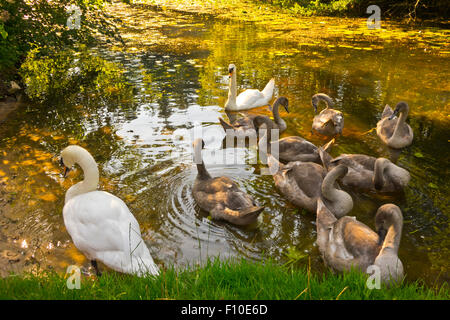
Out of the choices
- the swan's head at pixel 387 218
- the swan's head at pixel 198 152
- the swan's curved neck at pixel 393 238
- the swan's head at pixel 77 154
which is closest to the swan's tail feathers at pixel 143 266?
the swan's head at pixel 77 154

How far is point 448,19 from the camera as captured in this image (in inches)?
812

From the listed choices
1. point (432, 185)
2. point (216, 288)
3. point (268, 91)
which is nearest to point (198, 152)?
point (216, 288)

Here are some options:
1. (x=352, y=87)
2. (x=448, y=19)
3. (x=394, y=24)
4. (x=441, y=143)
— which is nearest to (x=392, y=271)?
(x=441, y=143)

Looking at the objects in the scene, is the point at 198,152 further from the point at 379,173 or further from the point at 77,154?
the point at 379,173

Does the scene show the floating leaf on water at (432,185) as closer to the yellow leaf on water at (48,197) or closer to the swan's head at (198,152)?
the swan's head at (198,152)

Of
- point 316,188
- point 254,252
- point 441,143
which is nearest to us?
point 254,252

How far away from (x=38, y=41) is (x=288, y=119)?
680cm

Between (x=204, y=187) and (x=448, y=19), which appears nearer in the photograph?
(x=204, y=187)

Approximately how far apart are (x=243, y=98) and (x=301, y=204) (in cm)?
469

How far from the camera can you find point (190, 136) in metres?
8.33

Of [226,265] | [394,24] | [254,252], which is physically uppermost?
[394,24]

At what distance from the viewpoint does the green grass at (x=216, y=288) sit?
320cm

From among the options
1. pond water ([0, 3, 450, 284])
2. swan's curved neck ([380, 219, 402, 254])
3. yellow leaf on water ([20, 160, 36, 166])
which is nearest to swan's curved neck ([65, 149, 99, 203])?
pond water ([0, 3, 450, 284])
